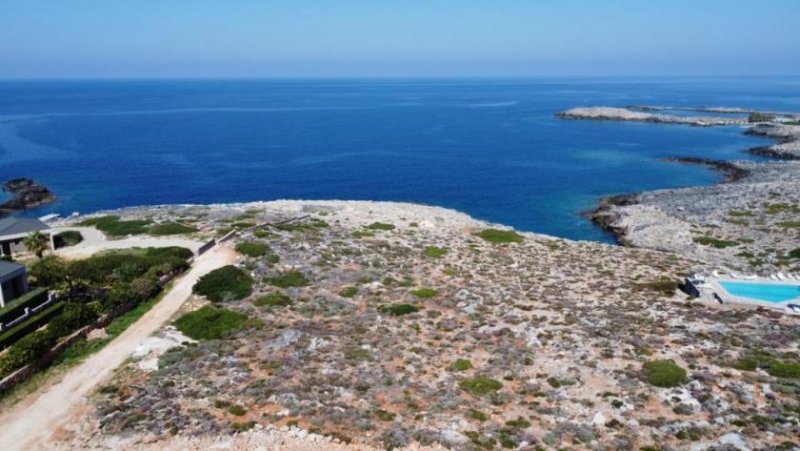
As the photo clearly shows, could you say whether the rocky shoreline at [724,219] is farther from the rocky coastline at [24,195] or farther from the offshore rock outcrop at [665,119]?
the rocky coastline at [24,195]

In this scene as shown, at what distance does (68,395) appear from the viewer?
1045 inches

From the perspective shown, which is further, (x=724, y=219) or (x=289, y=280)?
(x=724, y=219)

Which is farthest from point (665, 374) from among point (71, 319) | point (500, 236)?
point (71, 319)

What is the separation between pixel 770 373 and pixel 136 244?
157 feet

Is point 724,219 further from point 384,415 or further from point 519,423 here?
point 384,415

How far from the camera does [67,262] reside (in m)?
42.2

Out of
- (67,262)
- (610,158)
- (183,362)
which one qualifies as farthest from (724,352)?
(610,158)

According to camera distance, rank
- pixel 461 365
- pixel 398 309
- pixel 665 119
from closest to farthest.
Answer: pixel 461 365, pixel 398 309, pixel 665 119

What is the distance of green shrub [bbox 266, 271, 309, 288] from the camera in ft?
137

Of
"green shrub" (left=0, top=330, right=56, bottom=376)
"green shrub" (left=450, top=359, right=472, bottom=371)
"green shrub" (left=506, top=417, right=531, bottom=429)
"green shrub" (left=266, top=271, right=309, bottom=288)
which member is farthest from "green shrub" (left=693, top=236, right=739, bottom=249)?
"green shrub" (left=0, top=330, right=56, bottom=376)

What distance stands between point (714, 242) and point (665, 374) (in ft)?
123

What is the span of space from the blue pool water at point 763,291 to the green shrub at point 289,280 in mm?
31403

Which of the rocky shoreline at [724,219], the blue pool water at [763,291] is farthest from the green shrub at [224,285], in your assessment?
the rocky shoreline at [724,219]

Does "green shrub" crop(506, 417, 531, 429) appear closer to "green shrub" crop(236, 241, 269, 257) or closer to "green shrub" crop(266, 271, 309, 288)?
"green shrub" crop(266, 271, 309, 288)
